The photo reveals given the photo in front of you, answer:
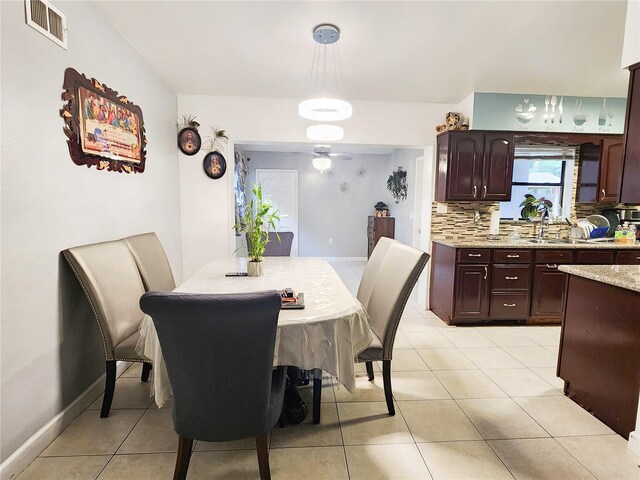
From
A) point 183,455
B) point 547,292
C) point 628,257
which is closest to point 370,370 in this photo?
point 183,455

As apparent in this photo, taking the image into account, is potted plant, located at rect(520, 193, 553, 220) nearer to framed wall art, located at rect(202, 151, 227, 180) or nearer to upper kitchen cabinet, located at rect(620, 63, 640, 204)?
upper kitchen cabinet, located at rect(620, 63, 640, 204)

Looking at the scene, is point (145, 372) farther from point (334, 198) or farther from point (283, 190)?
point (334, 198)

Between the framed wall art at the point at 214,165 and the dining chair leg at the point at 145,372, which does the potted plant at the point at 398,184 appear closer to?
the framed wall art at the point at 214,165

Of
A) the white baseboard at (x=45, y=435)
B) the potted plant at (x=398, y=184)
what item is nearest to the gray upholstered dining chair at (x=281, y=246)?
the white baseboard at (x=45, y=435)

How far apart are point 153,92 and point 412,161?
394cm

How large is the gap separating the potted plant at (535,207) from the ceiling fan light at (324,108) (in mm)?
2849

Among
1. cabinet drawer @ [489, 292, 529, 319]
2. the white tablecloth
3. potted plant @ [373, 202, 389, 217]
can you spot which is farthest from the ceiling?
potted plant @ [373, 202, 389, 217]

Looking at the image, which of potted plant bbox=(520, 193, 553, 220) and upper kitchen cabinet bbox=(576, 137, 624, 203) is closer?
upper kitchen cabinet bbox=(576, 137, 624, 203)

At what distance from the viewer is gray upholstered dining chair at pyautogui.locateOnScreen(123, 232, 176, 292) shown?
2375 millimetres

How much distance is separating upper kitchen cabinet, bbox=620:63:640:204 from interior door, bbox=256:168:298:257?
5.61 metres

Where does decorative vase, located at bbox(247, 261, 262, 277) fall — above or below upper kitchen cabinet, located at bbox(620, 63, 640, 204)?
below

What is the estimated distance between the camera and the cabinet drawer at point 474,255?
3482 millimetres

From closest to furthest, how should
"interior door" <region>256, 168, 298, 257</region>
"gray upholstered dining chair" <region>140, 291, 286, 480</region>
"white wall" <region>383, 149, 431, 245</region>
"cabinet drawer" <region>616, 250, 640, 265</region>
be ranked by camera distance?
"gray upholstered dining chair" <region>140, 291, 286, 480</region>
"cabinet drawer" <region>616, 250, 640, 265</region>
"white wall" <region>383, 149, 431, 245</region>
"interior door" <region>256, 168, 298, 257</region>

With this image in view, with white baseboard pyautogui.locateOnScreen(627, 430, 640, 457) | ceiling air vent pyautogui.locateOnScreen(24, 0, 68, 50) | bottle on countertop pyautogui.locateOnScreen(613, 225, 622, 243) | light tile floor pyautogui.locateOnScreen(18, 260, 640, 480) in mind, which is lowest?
light tile floor pyautogui.locateOnScreen(18, 260, 640, 480)
